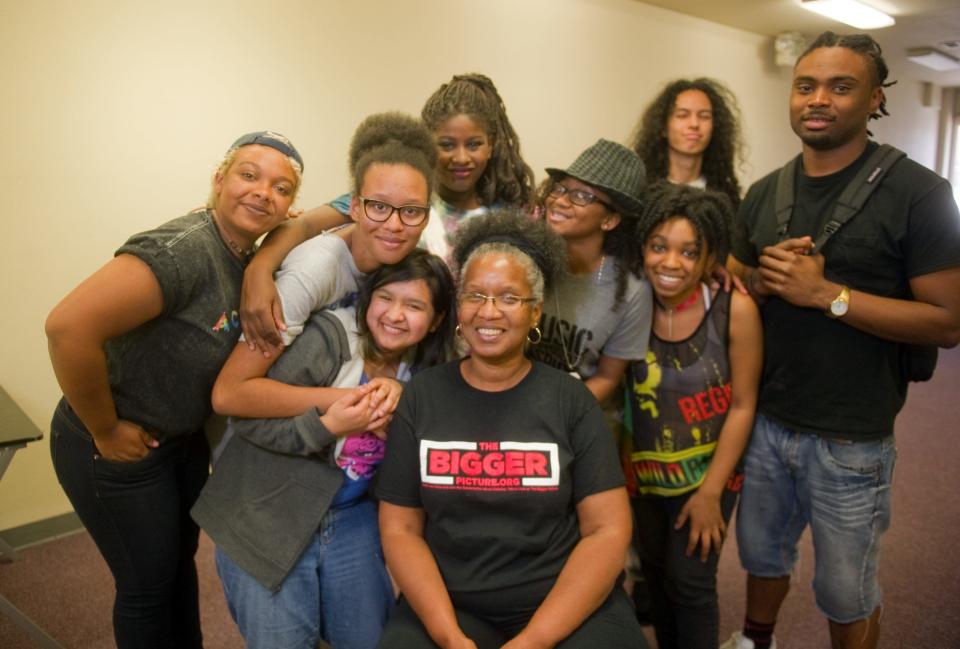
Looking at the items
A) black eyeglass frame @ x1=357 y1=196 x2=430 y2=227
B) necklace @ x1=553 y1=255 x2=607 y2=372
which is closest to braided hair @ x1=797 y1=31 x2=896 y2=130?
necklace @ x1=553 y1=255 x2=607 y2=372

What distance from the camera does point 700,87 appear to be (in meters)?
2.72

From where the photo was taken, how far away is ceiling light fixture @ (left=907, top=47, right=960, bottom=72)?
7.11 m

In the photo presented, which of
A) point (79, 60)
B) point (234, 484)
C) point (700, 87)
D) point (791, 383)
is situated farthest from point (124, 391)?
point (700, 87)

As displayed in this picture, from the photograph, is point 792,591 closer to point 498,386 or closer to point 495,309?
point 498,386

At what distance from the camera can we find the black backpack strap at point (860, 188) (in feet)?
5.77

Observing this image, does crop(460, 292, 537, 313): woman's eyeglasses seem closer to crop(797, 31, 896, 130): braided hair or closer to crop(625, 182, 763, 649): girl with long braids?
crop(625, 182, 763, 649): girl with long braids

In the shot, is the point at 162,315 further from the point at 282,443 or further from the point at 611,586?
the point at 611,586

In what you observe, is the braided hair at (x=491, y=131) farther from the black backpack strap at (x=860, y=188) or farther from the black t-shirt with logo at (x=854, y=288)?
the black backpack strap at (x=860, y=188)

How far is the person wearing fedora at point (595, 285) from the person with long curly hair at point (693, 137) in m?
0.88

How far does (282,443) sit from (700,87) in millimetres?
2175

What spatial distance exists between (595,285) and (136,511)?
1.32 meters

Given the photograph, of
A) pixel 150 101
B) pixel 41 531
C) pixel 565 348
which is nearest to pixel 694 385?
pixel 565 348

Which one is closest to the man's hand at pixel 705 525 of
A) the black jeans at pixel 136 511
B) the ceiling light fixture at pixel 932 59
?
the black jeans at pixel 136 511

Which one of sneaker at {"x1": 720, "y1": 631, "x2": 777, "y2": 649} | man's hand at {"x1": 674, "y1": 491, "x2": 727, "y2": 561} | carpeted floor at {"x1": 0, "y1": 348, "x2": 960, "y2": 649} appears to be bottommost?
carpeted floor at {"x1": 0, "y1": 348, "x2": 960, "y2": 649}
